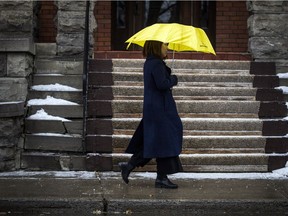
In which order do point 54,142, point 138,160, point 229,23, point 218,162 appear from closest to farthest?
1. point 138,160
2. point 218,162
3. point 54,142
4. point 229,23

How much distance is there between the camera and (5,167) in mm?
8320

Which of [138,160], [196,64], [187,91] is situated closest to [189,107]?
[187,91]

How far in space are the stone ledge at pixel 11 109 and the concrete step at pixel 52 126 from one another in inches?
11.9

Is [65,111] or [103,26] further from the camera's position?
[103,26]

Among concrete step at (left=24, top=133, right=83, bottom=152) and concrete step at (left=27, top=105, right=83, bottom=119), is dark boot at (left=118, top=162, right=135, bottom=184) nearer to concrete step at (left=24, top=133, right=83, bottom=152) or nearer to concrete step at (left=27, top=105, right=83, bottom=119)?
concrete step at (left=24, top=133, right=83, bottom=152)

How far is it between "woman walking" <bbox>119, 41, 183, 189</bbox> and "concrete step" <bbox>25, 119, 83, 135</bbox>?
1.77 m

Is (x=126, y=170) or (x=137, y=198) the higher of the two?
(x=126, y=170)

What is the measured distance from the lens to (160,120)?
713 cm

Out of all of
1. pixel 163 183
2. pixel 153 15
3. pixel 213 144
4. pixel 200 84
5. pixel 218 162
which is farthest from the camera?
pixel 153 15

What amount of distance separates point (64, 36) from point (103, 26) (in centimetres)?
219

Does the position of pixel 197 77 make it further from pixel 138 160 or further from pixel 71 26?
pixel 138 160

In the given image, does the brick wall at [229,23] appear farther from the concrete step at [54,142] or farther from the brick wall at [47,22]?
the concrete step at [54,142]

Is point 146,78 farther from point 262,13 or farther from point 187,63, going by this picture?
point 262,13

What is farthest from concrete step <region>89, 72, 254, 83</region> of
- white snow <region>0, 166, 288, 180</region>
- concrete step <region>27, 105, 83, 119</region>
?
white snow <region>0, 166, 288, 180</region>
